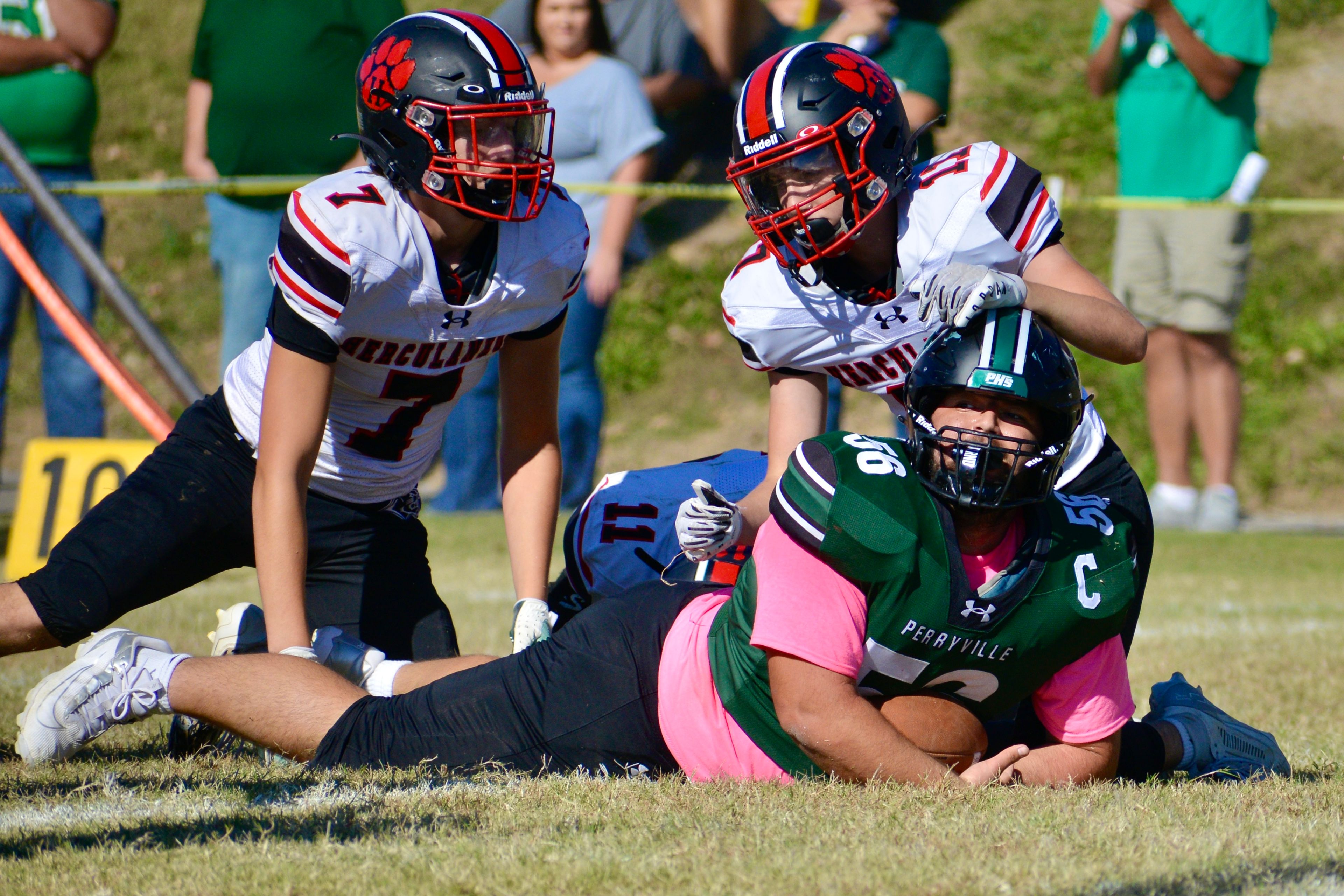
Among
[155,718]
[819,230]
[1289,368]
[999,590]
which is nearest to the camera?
[999,590]

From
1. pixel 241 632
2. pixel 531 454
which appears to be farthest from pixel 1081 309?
pixel 241 632

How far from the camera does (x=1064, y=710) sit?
2.72 m

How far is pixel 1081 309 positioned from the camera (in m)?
2.99

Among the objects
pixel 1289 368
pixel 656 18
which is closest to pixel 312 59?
pixel 656 18

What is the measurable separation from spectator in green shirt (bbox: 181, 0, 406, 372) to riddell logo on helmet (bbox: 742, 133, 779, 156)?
12.5 ft

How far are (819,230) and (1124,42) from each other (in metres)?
4.65

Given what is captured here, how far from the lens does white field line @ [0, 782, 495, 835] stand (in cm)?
248

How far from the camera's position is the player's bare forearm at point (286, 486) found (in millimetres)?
3160

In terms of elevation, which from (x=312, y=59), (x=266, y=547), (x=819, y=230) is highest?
(x=312, y=59)

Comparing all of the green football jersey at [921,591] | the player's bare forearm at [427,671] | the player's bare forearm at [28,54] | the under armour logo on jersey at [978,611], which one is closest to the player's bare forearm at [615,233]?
the player's bare forearm at [28,54]

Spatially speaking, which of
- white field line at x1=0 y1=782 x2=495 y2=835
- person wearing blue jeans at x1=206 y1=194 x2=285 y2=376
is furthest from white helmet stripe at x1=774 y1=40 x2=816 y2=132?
person wearing blue jeans at x1=206 y1=194 x2=285 y2=376

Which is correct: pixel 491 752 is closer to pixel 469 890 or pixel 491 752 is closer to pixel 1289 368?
pixel 469 890

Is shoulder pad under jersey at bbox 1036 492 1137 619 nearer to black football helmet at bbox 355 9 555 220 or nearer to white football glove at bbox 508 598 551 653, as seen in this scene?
white football glove at bbox 508 598 551 653

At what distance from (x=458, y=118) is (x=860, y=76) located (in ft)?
2.92
